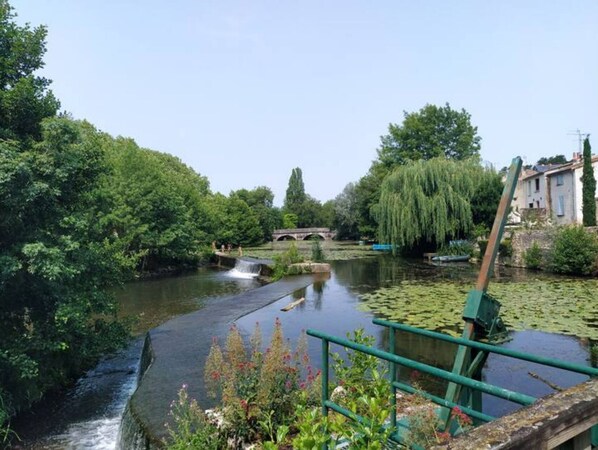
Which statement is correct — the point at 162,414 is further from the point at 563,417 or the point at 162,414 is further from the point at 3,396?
the point at 563,417

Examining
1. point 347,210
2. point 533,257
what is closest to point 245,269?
point 533,257

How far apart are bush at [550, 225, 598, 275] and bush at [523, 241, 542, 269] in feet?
3.81

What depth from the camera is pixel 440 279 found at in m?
17.8

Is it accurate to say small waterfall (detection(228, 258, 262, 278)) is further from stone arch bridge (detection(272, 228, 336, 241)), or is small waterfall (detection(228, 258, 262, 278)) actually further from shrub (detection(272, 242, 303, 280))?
stone arch bridge (detection(272, 228, 336, 241))

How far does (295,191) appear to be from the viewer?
8700 centimetres

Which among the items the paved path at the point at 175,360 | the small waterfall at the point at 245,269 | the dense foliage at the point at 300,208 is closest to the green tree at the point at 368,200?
the small waterfall at the point at 245,269

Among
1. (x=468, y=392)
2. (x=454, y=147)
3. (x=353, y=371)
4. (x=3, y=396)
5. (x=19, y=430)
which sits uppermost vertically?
(x=454, y=147)

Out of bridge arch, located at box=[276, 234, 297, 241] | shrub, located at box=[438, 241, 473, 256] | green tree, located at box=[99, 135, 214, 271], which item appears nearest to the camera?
green tree, located at box=[99, 135, 214, 271]

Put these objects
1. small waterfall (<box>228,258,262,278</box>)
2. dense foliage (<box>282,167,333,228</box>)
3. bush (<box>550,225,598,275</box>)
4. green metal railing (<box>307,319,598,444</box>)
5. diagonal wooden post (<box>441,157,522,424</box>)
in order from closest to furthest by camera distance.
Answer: green metal railing (<box>307,319,598,444</box>) → diagonal wooden post (<box>441,157,522,424</box>) → bush (<box>550,225,598,275</box>) → small waterfall (<box>228,258,262,278</box>) → dense foliage (<box>282,167,333,228</box>)

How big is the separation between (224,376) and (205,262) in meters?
29.3

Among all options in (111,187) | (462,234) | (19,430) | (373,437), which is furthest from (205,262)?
(373,437)

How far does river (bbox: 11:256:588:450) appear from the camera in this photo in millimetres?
6355

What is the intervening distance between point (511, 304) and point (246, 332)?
7407mm

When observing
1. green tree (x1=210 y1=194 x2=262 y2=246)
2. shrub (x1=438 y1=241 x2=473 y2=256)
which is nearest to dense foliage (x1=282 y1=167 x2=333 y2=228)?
green tree (x1=210 y1=194 x2=262 y2=246)
